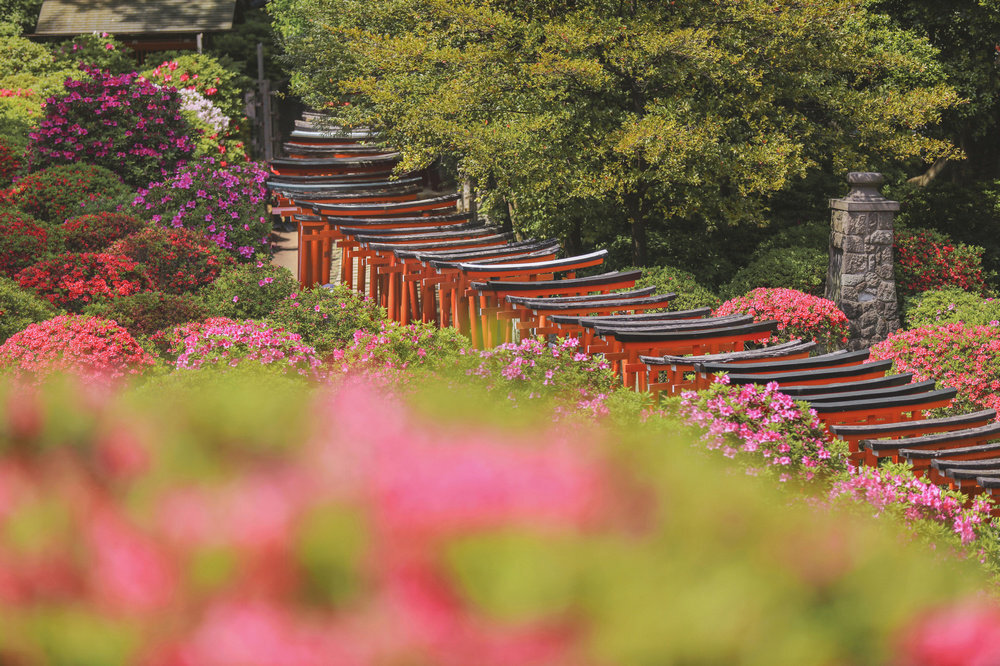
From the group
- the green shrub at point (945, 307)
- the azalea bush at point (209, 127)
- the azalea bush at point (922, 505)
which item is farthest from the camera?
the azalea bush at point (209, 127)

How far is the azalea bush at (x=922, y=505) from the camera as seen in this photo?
19.4 ft

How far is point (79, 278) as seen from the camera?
12039mm

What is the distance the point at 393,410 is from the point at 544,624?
2.42 ft

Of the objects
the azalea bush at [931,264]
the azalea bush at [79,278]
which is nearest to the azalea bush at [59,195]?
the azalea bush at [79,278]

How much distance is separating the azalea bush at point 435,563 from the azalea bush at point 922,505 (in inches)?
173

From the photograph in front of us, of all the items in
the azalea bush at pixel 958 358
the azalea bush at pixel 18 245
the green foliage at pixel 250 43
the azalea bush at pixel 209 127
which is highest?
the green foliage at pixel 250 43

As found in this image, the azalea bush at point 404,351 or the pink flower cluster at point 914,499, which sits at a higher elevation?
the azalea bush at point 404,351

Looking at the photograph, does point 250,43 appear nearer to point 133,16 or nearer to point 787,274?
point 133,16

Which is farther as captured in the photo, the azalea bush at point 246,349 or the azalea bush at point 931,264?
the azalea bush at point 931,264

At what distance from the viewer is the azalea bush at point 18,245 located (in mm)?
12695

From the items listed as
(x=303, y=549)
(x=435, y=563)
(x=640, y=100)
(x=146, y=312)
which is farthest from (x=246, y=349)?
(x=640, y=100)

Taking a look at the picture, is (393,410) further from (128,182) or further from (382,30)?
(382,30)

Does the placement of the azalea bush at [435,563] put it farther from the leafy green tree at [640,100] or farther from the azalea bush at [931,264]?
the azalea bush at [931,264]

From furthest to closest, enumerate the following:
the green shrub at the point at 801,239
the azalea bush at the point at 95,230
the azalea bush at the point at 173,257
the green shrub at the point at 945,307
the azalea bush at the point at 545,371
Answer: the green shrub at the point at 801,239 < the green shrub at the point at 945,307 < the azalea bush at the point at 95,230 < the azalea bush at the point at 173,257 < the azalea bush at the point at 545,371
